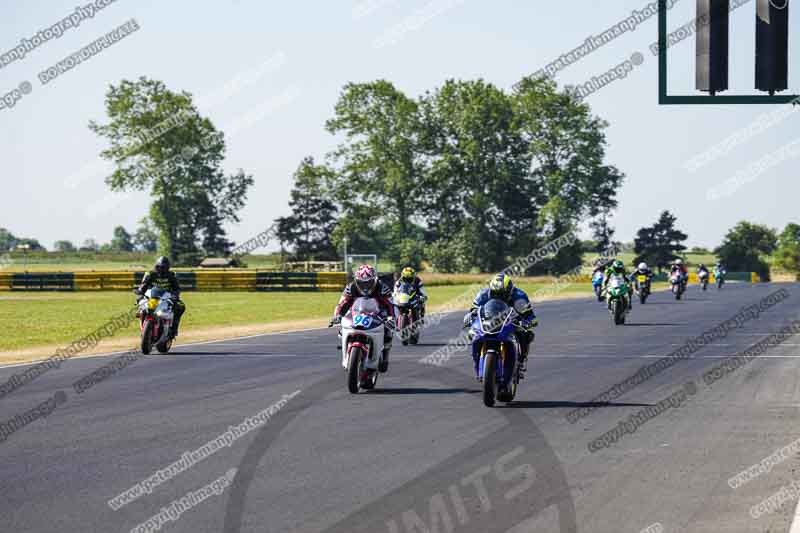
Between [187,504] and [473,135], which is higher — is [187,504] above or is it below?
below

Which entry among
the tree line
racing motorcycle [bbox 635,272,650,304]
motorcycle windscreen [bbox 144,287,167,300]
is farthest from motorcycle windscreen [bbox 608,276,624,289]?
the tree line

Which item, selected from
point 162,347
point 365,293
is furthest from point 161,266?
point 365,293

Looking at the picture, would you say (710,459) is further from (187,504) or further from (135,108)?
(135,108)

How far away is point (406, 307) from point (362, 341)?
8.43 metres

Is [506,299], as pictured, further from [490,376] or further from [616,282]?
[616,282]

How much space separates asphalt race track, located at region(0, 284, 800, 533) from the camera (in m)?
6.71

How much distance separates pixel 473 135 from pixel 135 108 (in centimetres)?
2702

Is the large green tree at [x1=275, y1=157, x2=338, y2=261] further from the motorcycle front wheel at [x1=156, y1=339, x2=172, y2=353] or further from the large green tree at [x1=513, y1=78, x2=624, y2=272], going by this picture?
the motorcycle front wheel at [x1=156, y1=339, x2=172, y2=353]

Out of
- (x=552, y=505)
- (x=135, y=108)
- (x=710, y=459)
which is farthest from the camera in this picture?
(x=135, y=108)

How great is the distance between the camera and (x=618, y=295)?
1133 inches

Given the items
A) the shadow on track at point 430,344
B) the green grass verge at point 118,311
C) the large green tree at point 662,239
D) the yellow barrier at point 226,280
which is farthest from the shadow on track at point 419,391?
the large green tree at point 662,239

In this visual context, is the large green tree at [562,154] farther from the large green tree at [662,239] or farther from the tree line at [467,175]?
the large green tree at [662,239]

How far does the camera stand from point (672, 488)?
7508 mm

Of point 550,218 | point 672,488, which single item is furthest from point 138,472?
point 550,218
